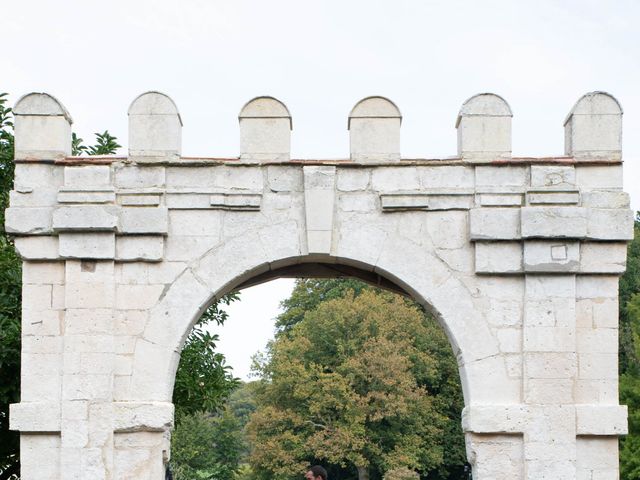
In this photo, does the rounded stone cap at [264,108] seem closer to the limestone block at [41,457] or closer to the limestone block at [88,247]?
the limestone block at [88,247]

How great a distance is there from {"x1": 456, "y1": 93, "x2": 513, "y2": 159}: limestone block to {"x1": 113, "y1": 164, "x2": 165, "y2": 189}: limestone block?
2.69 m

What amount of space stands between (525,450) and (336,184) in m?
2.79

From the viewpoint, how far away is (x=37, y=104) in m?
8.66

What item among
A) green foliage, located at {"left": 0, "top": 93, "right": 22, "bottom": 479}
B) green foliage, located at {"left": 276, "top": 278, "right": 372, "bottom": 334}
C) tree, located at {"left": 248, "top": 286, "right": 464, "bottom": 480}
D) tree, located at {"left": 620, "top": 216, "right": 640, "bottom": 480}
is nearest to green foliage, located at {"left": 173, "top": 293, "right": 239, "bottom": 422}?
green foliage, located at {"left": 0, "top": 93, "right": 22, "bottom": 479}

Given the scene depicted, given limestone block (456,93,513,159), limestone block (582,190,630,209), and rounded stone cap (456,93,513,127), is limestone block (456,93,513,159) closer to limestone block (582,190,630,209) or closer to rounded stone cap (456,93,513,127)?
rounded stone cap (456,93,513,127)

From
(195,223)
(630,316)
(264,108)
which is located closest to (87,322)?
(195,223)

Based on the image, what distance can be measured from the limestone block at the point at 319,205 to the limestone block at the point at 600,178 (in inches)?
85.7

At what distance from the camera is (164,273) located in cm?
858

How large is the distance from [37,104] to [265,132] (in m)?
2.03

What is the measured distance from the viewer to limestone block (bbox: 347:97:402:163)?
28.1ft

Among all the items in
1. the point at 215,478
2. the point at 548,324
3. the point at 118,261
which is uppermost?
the point at 118,261

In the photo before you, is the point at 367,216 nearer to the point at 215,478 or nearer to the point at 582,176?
the point at 582,176

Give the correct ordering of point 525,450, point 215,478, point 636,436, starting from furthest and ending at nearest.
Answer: point 215,478
point 636,436
point 525,450

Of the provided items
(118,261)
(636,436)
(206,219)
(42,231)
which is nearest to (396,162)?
(206,219)
